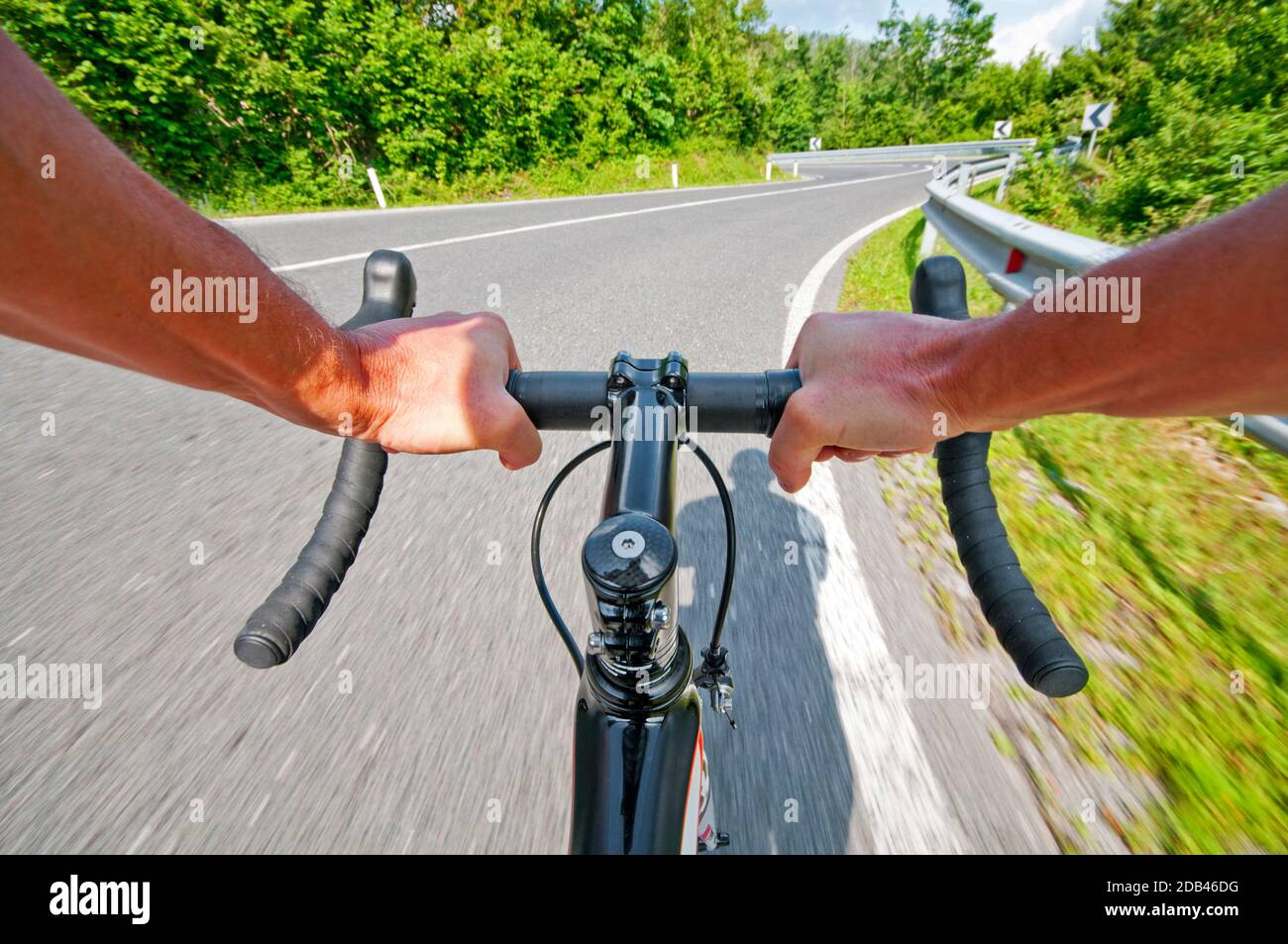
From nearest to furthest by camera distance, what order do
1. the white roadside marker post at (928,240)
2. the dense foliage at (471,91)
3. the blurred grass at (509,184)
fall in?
the white roadside marker post at (928,240)
the dense foliage at (471,91)
the blurred grass at (509,184)

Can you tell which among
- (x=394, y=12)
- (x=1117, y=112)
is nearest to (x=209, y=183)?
(x=394, y=12)

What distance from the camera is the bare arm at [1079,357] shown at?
755mm

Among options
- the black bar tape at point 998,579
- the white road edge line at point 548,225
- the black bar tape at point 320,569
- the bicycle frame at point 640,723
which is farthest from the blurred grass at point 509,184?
the black bar tape at point 998,579

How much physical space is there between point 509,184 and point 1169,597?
1776 cm

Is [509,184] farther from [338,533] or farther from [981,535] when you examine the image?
[981,535]

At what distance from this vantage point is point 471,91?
1533 cm

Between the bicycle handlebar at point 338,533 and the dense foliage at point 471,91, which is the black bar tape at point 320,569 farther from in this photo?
the dense foliage at point 471,91

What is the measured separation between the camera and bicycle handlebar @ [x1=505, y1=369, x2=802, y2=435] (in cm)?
111

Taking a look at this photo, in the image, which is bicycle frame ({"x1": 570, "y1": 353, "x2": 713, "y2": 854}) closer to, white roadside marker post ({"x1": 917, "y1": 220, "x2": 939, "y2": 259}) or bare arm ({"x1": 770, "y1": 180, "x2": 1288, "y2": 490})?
bare arm ({"x1": 770, "y1": 180, "x2": 1288, "y2": 490})

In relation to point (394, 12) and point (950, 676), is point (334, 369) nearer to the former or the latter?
point (950, 676)

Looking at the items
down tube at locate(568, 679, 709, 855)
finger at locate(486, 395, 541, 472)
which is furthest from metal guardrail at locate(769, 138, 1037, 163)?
down tube at locate(568, 679, 709, 855)

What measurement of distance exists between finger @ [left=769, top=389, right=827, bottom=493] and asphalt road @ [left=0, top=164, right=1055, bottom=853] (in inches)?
40.8

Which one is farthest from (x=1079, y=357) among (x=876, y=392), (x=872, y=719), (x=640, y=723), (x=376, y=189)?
(x=376, y=189)
